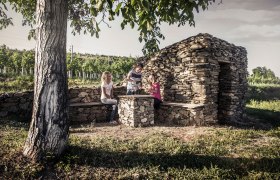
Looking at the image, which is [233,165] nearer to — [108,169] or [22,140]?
[108,169]

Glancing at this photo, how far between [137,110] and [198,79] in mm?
2942

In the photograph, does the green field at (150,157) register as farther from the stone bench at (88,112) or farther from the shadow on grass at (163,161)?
the stone bench at (88,112)

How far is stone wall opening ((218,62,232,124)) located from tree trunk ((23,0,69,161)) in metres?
8.32

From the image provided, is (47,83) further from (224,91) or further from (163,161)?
(224,91)

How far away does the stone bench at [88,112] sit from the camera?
9.22 meters

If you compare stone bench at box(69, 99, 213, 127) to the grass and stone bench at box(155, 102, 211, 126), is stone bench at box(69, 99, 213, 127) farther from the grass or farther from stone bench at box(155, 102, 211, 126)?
the grass

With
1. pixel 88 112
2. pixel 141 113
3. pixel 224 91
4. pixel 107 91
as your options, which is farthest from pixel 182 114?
pixel 88 112

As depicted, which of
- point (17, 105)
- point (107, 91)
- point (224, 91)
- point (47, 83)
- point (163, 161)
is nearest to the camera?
point (47, 83)

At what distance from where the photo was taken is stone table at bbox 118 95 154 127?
8281mm

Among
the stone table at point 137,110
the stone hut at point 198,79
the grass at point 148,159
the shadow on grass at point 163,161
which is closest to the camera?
the grass at point 148,159

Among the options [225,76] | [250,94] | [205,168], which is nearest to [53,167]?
[205,168]

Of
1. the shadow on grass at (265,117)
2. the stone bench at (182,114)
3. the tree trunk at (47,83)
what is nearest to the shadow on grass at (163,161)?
the tree trunk at (47,83)

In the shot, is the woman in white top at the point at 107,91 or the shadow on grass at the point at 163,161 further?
the woman in white top at the point at 107,91

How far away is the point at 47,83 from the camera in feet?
15.3
